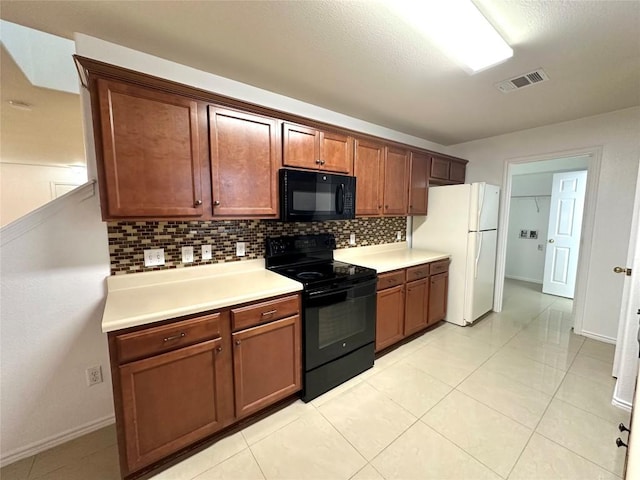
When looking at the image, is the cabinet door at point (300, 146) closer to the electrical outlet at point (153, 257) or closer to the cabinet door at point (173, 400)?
the electrical outlet at point (153, 257)

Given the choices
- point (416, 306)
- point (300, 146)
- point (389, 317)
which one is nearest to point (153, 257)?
point (300, 146)

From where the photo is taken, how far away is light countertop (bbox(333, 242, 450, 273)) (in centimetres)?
258

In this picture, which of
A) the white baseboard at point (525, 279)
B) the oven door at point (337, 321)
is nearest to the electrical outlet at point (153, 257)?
the oven door at point (337, 321)

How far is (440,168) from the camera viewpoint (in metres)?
3.44

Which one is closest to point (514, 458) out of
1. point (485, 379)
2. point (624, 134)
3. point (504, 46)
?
point (485, 379)

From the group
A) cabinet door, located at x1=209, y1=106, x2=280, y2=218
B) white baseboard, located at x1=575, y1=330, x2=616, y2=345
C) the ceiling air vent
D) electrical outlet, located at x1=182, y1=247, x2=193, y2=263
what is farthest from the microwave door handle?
white baseboard, located at x1=575, y1=330, x2=616, y2=345

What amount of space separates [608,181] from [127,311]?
441 centimetres

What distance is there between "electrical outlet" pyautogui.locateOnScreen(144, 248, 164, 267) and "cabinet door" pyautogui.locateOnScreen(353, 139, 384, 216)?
1721 millimetres

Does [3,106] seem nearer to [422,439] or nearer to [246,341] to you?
[246,341]

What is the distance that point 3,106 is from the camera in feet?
8.25

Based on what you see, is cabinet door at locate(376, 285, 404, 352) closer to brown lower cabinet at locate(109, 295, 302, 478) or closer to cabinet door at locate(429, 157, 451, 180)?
brown lower cabinet at locate(109, 295, 302, 478)

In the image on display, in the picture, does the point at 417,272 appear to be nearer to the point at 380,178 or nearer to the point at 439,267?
the point at 439,267

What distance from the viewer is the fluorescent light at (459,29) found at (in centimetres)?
130

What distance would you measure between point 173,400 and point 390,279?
1.89 metres
